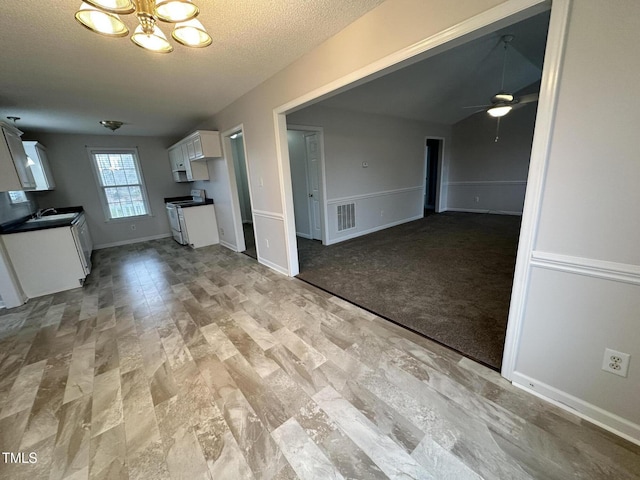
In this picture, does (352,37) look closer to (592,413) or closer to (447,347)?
(447,347)

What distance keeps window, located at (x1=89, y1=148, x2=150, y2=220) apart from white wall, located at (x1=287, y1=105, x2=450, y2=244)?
13.9 ft

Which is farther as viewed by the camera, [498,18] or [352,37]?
[352,37]

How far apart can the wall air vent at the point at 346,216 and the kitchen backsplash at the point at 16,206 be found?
4924 mm

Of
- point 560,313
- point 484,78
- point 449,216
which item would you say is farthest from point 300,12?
point 449,216

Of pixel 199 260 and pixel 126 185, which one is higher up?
pixel 126 185

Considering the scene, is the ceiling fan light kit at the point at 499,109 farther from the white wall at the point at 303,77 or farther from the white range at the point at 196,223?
the white range at the point at 196,223

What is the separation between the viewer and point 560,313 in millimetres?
1322

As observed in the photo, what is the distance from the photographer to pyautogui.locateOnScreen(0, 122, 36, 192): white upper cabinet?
287 centimetres

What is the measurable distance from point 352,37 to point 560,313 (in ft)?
7.72

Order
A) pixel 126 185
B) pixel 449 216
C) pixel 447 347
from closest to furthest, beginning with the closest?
pixel 447 347 < pixel 126 185 < pixel 449 216

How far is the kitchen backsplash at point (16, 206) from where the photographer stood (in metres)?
3.32

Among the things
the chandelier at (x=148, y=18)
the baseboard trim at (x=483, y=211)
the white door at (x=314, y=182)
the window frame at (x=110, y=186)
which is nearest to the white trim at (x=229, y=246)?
the white door at (x=314, y=182)

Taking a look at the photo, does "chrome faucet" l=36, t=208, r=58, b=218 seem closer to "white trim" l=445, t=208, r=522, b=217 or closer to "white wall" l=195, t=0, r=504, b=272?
"white wall" l=195, t=0, r=504, b=272

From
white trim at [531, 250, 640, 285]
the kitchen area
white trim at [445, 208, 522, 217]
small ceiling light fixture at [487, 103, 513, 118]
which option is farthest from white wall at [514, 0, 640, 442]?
white trim at [445, 208, 522, 217]
